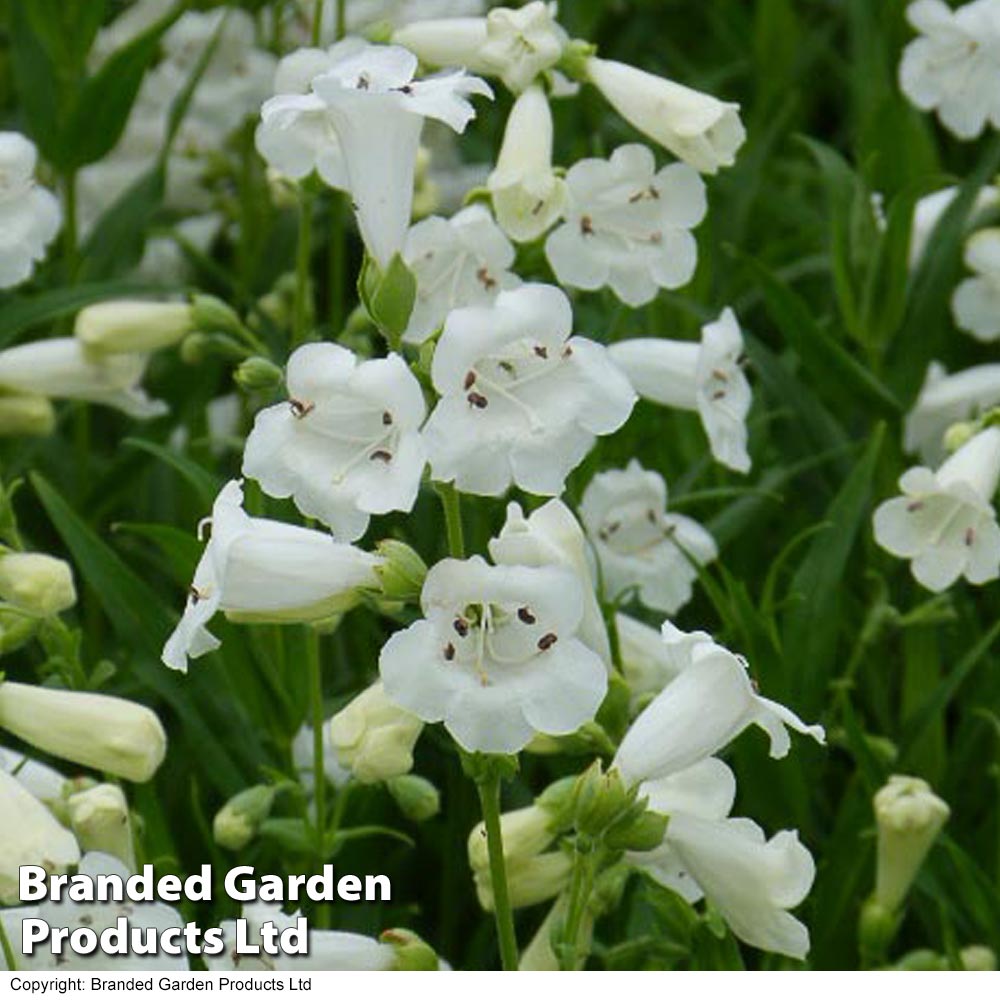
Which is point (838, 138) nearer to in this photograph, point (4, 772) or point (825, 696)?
point (825, 696)

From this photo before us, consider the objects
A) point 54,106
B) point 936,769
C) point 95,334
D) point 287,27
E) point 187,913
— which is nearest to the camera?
point 187,913

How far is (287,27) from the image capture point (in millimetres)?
4395

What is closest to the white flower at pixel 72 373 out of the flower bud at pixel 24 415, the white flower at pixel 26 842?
the flower bud at pixel 24 415

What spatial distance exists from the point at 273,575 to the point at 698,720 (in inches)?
15.0

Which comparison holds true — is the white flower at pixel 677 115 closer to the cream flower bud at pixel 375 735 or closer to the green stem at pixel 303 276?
the green stem at pixel 303 276

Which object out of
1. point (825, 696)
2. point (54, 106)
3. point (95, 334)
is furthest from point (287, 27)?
point (825, 696)

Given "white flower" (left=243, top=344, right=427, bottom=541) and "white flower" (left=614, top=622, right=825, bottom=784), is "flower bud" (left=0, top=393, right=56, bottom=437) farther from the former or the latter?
"white flower" (left=614, top=622, right=825, bottom=784)

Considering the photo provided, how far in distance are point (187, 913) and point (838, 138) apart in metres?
2.53

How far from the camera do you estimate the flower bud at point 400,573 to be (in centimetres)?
197

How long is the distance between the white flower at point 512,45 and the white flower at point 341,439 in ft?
3.08

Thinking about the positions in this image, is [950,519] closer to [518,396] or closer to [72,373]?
[518,396]

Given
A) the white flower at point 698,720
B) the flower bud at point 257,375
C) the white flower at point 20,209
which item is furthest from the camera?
the white flower at point 20,209

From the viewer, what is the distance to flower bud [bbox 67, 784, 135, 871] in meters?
2.27

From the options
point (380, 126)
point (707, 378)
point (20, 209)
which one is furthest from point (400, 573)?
point (20, 209)
